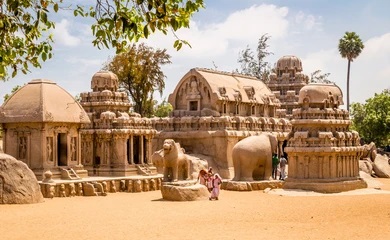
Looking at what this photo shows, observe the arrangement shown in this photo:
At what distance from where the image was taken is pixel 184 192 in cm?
2186

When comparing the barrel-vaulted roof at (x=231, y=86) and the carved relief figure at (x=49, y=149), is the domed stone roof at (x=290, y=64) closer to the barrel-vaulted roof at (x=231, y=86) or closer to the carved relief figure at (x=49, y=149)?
the barrel-vaulted roof at (x=231, y=86)

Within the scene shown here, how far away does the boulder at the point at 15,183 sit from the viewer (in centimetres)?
2094

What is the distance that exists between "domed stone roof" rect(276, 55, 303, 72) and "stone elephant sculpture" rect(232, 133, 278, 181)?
19.6m

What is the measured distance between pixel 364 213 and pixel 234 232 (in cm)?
547

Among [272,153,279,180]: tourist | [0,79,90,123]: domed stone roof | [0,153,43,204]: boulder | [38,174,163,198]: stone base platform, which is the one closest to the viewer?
[0,153,43,204]: boulder

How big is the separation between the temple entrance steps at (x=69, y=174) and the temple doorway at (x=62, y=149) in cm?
135

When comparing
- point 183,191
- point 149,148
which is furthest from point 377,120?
point 183,191

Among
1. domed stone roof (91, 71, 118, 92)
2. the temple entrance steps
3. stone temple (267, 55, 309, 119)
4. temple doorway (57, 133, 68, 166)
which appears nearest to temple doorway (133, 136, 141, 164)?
domed stone roof (91, 71, 118, 92)

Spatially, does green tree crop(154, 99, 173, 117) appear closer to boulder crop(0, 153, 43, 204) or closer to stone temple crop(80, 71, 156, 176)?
stone temple crop(80, 71, 156, 176)

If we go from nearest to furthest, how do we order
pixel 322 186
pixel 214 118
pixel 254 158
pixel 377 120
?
pixel 322 186, pixel 254 158, pixel 214 118, pixel 377 120

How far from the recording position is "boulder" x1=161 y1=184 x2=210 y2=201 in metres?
21.8

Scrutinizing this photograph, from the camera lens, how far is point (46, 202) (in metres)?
22.5

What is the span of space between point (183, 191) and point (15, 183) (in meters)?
5.78

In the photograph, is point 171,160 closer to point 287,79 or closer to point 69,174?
point 69,174
